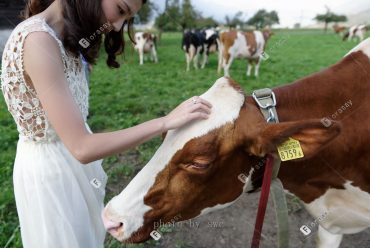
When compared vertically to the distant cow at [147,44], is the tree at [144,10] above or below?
above

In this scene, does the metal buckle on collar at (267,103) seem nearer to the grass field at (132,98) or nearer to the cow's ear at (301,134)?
the cow's ear at (301,134)

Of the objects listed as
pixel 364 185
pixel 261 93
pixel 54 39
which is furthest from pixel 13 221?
pixel 364 185

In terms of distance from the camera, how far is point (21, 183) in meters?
1.94

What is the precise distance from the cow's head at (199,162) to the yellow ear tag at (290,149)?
0.08ft

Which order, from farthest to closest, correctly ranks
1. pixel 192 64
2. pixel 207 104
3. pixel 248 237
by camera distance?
pixel 192 64
pixel 248 237
pixel 207 104

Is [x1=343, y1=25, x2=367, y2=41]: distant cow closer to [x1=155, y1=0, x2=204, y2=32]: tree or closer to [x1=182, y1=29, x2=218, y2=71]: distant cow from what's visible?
[x1=155, y1=0, x2=204, y2=32]: tree

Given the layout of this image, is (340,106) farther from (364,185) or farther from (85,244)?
(85,244)

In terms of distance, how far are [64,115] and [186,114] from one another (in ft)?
1.62

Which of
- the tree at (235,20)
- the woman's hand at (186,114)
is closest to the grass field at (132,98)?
the woman's hand at (186,114)

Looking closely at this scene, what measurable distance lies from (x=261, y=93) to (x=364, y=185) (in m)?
0.85

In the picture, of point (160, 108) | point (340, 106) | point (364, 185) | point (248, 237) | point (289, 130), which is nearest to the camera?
point (289, 130)

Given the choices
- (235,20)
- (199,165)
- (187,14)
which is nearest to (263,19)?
(235,20)

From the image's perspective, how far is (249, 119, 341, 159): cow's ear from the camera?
1.50 meters

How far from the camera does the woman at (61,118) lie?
1.53m
